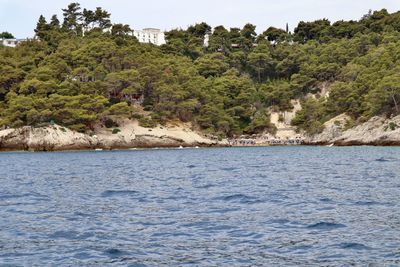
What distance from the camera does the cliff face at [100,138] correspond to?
102m

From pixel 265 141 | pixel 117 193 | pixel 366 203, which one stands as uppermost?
pixel 265 141

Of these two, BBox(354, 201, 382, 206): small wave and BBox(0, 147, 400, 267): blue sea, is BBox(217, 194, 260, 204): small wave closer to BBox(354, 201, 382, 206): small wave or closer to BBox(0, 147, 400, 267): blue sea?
BBox(0, 147, 400, 267): blue sea

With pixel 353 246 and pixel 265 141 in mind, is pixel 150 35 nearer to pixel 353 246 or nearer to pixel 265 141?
pixel 265 141

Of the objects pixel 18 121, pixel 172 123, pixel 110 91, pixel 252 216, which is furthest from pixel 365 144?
pixel 252 216

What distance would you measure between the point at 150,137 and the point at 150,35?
77075mm

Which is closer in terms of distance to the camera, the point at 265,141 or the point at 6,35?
the point at 265,141

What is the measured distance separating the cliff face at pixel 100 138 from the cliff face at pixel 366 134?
877 inches

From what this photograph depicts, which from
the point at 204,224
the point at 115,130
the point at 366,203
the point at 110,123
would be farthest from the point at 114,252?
the point at 110,123

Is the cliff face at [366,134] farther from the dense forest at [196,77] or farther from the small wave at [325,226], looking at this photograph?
the small wave at [325,226]

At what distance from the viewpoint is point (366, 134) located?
106 meters

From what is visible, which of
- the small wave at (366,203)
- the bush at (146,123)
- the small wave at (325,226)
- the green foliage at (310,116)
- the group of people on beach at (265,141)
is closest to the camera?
the small wave at (325,226)

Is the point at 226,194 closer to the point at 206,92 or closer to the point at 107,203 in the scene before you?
the point at 107,203

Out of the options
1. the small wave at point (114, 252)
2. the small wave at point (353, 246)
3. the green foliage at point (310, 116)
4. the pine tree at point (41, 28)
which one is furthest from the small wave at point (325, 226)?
the pine tree at point (41, 28)

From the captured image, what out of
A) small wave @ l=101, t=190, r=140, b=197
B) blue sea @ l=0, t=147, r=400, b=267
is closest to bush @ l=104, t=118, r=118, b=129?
blue sea @ l=0, t=147, r=400, b=267
